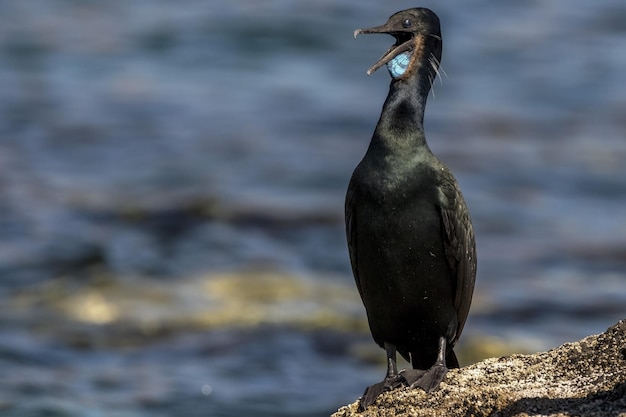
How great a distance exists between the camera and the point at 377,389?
608 centimetres

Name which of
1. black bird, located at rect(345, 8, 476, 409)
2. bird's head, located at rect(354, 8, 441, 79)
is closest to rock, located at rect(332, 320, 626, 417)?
black bird, located at rect(345, 8, 476, 409)

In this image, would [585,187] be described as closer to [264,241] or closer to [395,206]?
[264,241]

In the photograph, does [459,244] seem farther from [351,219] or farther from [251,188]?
[251,188]

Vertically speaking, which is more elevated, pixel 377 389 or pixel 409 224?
pixel 409 224

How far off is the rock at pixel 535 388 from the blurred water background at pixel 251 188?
1.69 meters

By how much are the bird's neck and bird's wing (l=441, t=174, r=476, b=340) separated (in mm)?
277

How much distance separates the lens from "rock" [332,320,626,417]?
208 inches

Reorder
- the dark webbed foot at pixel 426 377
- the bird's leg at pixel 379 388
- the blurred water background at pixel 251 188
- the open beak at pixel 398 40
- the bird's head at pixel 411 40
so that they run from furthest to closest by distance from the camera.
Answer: the blurred water background at pixel 251 188 → the bird's head at pixel 411 40 → the open beak at pixel 398 40 → the bird's leg at pixel 379 388 → the dark webbed foot at pixel 426 377

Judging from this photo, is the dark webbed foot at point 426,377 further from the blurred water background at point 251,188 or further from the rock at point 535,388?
the blurred water background at point 251,188

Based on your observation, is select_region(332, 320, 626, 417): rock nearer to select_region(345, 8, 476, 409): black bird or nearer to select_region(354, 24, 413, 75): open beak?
select_region(345, 8, 476, 409): black bird

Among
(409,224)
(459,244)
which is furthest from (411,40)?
(459,244)

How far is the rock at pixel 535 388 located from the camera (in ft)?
17.3

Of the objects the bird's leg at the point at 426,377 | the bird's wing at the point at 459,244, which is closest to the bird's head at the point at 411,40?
the bird's wing at the point at 459,244

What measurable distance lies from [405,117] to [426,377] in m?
1.34
